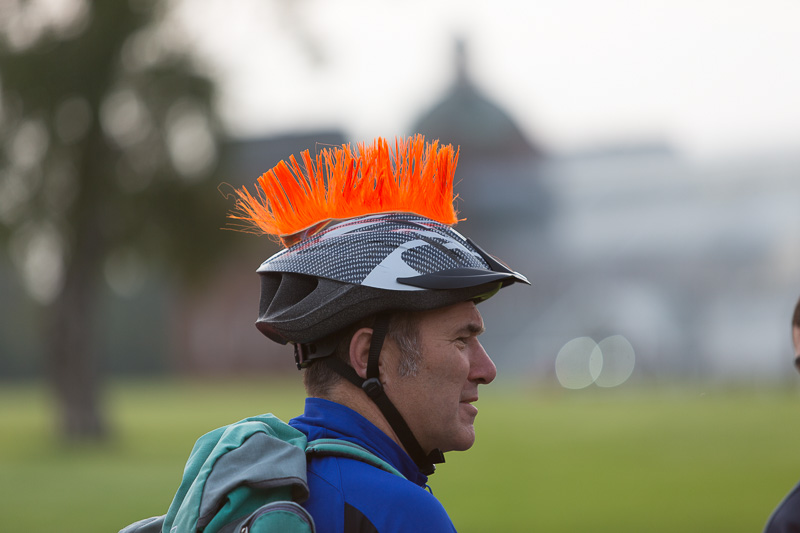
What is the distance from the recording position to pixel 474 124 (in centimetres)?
6338

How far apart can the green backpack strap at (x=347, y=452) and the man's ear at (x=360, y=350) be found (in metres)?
0.18

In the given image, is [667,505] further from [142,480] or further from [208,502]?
[208,502]

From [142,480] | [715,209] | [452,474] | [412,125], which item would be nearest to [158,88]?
[142,480]

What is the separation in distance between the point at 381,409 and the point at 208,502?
39 cm

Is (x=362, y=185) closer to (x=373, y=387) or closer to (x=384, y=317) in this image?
(x=384, y=317)

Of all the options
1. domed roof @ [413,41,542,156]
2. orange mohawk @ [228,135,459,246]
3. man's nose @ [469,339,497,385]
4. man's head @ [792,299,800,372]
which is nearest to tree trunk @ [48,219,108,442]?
man's head @ [792,299,800,372]

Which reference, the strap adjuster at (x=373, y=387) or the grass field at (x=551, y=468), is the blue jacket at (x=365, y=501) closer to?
the strap adjuster at (x=373, y=387)

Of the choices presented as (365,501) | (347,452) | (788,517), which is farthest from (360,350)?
(788,517)

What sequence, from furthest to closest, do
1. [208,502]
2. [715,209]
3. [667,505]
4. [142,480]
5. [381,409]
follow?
1. [715,209]
2. [142,480]
3. [667,505]
4. [381,409]
5. [208,502]

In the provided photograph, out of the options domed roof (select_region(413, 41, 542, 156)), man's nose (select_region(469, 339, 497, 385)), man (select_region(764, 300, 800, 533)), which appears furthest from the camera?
domed roof (select_region(413, 41, 542, 156))

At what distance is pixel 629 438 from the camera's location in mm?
19203

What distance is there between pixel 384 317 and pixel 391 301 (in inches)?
2.0

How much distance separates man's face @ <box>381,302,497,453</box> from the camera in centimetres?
185

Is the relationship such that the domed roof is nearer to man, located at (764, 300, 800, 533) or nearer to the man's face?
man, located at (764, 300, 800, 533)
